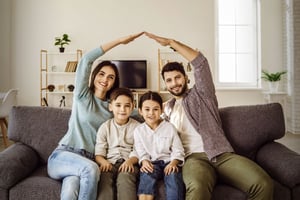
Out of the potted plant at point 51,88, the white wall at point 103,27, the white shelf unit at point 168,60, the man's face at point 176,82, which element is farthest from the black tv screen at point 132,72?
the man's face at point 176,82

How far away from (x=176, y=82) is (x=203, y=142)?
418mm

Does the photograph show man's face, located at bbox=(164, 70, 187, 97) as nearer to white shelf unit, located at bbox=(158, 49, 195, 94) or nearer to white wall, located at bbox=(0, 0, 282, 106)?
white shelf unit, located at bbox=(158, 49, 195, 94)

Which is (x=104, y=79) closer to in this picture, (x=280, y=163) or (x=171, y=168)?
(x=171, y=168)

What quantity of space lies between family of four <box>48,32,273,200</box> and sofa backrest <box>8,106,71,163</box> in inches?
6.7

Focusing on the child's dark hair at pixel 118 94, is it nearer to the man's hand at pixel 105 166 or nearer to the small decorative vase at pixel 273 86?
the man's hand at pixel 105 166

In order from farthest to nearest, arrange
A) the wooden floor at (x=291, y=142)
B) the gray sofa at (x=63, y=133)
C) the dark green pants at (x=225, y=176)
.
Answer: the wooden floor at (x=291, y=142), the gray sofa at (x=63, y=133), the dark green pants at (x=225, y=176)

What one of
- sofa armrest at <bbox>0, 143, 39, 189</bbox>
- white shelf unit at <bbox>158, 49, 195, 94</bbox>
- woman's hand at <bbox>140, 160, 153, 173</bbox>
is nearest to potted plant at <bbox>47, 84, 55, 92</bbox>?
white shelf unit at <bbox>158, 49, 195, 94</bbox>

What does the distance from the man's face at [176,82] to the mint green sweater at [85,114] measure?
1.42 ft

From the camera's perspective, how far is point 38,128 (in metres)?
1.99

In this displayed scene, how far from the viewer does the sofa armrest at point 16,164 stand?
1595mm

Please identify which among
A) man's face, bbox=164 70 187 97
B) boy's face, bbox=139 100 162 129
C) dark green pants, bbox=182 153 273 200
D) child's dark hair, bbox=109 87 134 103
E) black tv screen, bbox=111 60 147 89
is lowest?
dark green pants, bbox=182 153 273 200

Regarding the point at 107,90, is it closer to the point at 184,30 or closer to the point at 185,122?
the point at 185,122

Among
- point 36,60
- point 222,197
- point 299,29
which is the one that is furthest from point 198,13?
point 222,197

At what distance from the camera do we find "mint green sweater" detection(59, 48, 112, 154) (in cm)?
180
